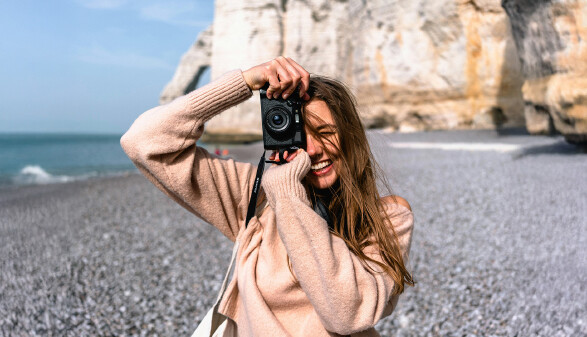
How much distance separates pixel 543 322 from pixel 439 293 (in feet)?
2.47

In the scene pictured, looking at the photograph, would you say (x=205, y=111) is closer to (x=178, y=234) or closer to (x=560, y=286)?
(x=560, y=286)

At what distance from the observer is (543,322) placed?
271cm

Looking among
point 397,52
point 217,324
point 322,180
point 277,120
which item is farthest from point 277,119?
point 397,52

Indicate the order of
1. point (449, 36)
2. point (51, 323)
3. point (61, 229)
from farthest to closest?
point (449, 36)
point (61, 229)
point (51, 323)

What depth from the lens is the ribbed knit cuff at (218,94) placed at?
115 cm

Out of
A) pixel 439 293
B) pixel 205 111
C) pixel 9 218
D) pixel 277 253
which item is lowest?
pixel 9 218

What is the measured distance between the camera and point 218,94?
1153mm

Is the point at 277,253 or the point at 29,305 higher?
the point at 277,253

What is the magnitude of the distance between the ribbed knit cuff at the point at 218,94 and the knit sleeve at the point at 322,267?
0.89 feet

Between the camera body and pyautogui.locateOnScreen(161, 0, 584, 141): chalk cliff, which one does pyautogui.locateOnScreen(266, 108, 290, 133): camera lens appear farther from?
pyautogui.locateOnScreen(161, 0, 584, 141): chalk cliff

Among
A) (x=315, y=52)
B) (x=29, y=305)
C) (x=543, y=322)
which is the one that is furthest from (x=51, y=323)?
(x=315, y=52)

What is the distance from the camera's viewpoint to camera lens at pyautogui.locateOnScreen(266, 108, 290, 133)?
1.09m

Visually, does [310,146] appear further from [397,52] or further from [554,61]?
[397,52]

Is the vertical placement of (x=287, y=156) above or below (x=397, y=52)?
below
